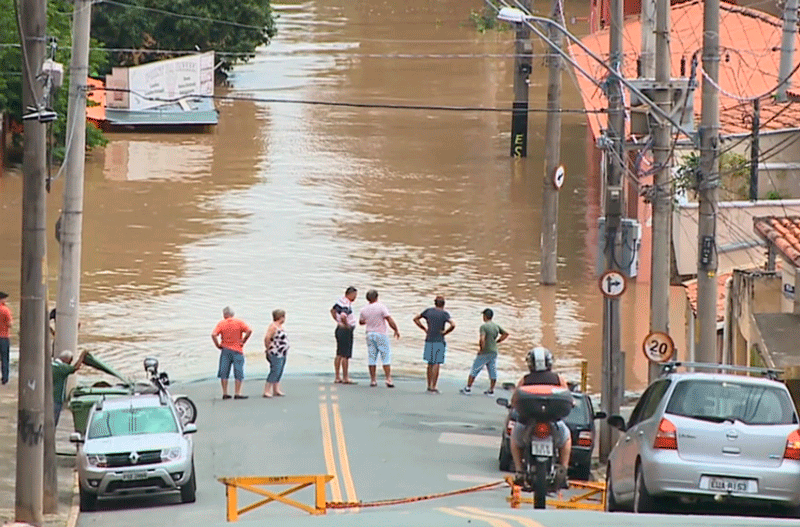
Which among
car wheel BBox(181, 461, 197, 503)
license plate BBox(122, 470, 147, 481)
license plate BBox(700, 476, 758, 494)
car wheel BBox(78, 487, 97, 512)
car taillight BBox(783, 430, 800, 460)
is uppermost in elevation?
car taillight BBox(783, 430, 800, 460)

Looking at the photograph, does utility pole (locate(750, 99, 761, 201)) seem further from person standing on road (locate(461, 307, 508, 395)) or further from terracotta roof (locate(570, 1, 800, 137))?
person standing on road (locate(461, 307, 508, 395))

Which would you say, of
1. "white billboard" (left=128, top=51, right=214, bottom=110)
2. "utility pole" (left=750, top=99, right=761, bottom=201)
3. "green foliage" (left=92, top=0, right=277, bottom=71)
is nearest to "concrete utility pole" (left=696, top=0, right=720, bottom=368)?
"utility pole" (left=750, top=99, right=761, bottom=201)

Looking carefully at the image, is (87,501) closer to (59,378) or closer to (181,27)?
(59,378)

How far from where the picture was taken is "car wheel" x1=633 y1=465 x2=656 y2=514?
1374cm

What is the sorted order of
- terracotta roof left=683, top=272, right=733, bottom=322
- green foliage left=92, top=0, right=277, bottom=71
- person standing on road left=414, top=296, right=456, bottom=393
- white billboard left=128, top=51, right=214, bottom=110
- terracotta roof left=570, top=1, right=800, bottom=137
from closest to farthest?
person standing on road left=414, top=296, right=456, bottom=393
terracotta roof left=683, top=272, right=733, bottom=322
terracotta roof left=570, top=1, right=800, bottom=137
white billboard left=128, top=51, right=214, bottom=110
green foliage left=92, top=0, right=277, bottom=71

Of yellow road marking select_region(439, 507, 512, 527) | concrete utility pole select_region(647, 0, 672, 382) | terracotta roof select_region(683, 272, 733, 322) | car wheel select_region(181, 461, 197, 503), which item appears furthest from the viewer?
terracotta roof select_region(683, 272, 733, 322)

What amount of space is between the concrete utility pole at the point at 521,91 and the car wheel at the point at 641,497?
96.1 feet

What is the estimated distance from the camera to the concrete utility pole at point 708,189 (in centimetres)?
1986

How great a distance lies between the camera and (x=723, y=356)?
92.0ft

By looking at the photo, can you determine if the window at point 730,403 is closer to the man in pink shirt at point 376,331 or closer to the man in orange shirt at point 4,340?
the man in pink shirt at point 376,331

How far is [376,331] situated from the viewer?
25.2 m

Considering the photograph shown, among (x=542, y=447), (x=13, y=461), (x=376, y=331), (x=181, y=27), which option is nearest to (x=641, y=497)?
(x=542, y=447)

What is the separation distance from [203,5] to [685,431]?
4841 centimetres

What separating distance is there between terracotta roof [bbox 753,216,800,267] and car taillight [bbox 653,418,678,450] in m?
7.84
